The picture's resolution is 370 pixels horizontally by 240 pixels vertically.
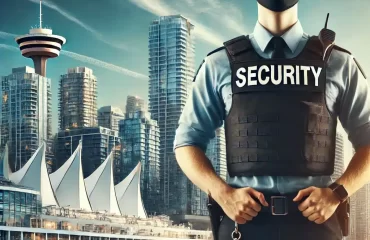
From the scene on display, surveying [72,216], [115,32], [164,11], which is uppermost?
[164,11]

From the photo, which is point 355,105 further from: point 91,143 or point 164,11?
point 91,143

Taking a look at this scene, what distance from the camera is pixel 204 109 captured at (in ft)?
9.77

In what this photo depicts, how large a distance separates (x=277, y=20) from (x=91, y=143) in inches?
83.9

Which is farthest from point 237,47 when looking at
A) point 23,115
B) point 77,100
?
point 23,115

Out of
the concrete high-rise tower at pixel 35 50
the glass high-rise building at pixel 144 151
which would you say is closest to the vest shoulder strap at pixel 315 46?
the glass high-rise building at pixel 144 151

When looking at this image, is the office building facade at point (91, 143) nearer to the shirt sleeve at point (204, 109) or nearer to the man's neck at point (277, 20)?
the shirt sleeve at point (204, 109)

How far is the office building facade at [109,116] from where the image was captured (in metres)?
4.70

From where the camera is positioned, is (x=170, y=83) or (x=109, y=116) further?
(x=109, y=116)

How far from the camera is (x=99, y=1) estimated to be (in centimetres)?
455

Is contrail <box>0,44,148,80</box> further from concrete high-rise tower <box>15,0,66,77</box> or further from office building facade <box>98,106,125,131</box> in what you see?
office building facade <box>98,106,125,131</box>

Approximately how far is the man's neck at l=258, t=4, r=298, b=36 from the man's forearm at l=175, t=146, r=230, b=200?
1.85 feet

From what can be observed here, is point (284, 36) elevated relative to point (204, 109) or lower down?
elevated

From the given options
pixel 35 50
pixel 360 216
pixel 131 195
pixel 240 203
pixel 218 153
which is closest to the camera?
pixel 240 203

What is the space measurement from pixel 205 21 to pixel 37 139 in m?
1.28
